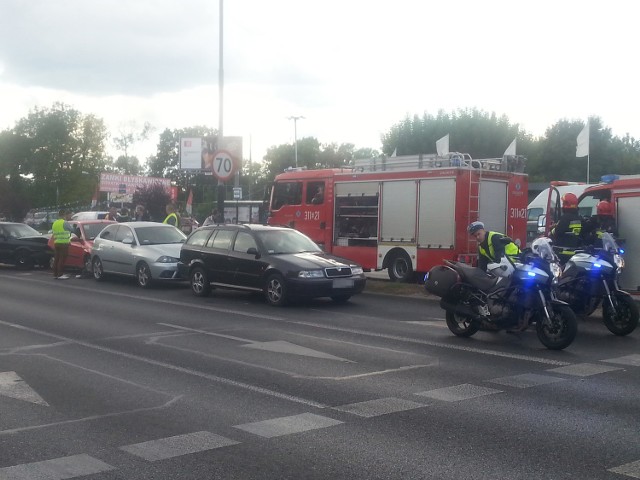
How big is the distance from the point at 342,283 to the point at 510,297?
4.91m

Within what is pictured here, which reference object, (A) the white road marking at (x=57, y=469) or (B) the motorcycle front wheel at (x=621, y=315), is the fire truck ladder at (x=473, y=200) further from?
(A) the white road marking at (x=57, y=469)

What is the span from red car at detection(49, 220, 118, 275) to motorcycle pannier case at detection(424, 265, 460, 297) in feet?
42.2

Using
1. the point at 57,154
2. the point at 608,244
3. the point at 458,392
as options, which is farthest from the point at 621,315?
the point at 57,154

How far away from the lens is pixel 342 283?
1544cm

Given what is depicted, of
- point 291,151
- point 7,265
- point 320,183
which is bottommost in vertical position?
point 7,265

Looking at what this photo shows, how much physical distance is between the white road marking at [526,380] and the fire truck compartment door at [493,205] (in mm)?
10507

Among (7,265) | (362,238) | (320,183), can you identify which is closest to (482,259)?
(362,238)

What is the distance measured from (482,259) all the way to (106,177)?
197ft

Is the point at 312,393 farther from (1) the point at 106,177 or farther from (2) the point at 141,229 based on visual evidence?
(1) the point at 106,177

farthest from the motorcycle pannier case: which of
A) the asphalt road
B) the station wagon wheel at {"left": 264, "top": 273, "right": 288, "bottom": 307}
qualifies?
the station wagon wheel at {"left": 264, "top": 273, "right": 288, "bottom": 307}

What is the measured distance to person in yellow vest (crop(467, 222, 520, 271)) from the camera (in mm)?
11627

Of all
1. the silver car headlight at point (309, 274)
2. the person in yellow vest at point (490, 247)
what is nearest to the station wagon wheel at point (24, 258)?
the silver car headlight at point (309, 274)

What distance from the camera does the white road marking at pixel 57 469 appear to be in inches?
216

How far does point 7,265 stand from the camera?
28.2 meters
